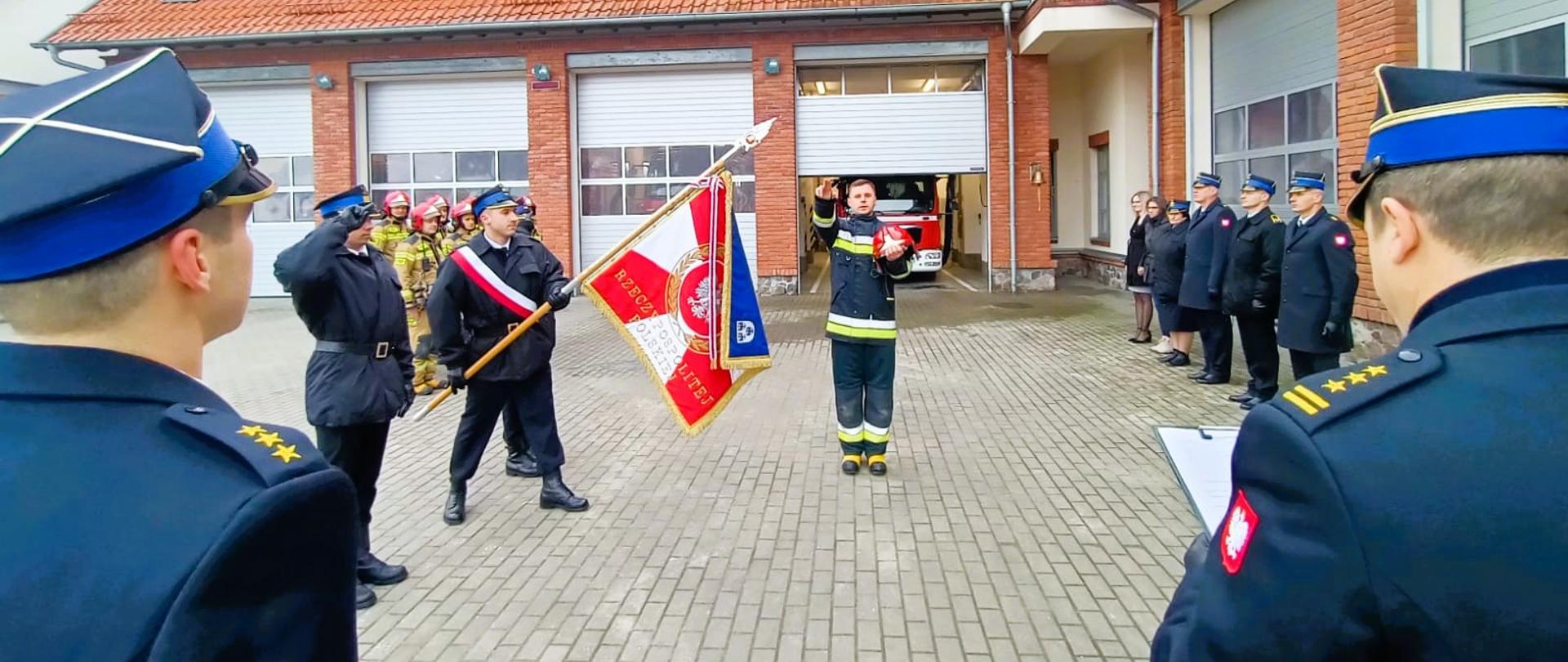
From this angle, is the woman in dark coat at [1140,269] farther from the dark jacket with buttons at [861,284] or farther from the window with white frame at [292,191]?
the window with white frame at [292,191]

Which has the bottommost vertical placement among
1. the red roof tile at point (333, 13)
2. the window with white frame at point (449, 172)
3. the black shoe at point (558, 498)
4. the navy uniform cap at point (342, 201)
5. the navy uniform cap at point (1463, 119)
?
the black shoe at point (558, 498)

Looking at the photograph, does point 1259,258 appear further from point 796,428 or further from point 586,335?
point 586,335

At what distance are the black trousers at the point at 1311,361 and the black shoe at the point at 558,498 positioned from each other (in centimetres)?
544

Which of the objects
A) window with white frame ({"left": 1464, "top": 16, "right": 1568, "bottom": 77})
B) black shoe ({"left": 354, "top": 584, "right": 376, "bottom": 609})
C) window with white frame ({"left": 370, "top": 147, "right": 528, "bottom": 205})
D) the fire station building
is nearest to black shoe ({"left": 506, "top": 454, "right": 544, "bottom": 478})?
black shoe ({"left": 354, "top": 584, "right": 376, "bottom": 609})

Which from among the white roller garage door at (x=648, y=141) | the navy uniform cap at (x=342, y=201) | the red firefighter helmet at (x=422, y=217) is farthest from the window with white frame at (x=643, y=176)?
the navy uniform cap at (x=342, y=201)

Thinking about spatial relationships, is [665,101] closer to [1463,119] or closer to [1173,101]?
[1173,101]

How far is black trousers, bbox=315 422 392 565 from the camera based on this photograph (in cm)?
450

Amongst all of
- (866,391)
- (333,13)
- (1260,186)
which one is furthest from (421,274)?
(333,13)

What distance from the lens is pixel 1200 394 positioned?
29.0ft

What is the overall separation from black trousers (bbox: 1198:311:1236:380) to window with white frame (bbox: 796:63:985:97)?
33.8 feet

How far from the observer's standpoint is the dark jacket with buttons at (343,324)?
4301 mm

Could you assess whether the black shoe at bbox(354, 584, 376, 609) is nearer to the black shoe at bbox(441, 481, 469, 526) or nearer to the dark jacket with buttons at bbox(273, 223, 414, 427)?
the dark jacket with buttons at bbox(273, 223, 414, 427)

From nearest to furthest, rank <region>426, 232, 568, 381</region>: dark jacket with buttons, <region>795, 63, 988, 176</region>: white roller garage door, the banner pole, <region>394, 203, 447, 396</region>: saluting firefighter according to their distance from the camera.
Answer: the banner pole
<region>426, 232, 568, 381</region>: dark jacket with buttons
<region>394, 203, 447, 396</region>: saluting firefighter
<region>795, 63, 988, 176</region>: white roller garage door

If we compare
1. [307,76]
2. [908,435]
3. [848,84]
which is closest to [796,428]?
[908,435]
